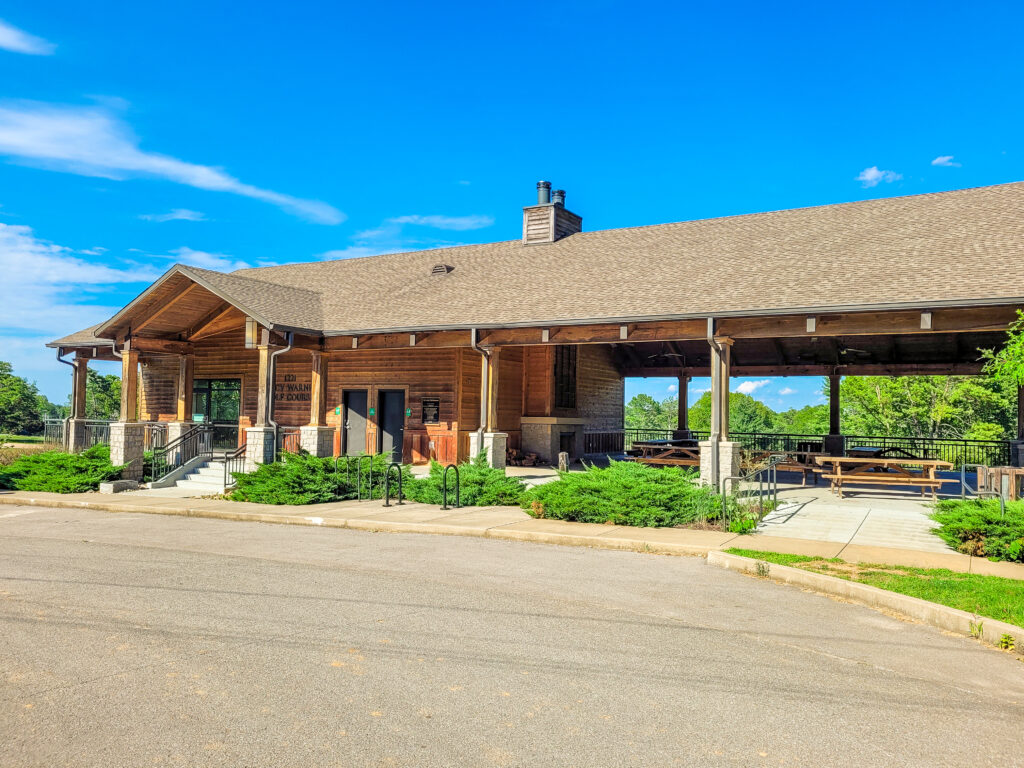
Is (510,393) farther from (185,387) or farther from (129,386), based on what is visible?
(129,386)

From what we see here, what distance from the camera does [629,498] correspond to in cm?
1290

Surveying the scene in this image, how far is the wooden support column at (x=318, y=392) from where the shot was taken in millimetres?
20109

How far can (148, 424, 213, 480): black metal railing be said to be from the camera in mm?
20141

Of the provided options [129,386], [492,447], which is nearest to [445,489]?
[492,447]

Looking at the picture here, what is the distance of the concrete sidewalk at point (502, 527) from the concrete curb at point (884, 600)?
0.93m

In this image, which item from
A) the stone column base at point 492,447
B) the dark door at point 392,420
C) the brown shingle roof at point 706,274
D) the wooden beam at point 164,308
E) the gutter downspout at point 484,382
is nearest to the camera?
the brown shingle roof at point 706,274

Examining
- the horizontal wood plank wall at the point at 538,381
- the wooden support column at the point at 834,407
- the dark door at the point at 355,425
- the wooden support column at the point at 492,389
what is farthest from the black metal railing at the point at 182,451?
the wooden support column at the point at 834,407

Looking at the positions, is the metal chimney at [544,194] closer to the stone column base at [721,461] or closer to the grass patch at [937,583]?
the stone column base at [721,461]

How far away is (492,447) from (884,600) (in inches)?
445

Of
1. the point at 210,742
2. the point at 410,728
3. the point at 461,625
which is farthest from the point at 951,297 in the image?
the point at 210,742

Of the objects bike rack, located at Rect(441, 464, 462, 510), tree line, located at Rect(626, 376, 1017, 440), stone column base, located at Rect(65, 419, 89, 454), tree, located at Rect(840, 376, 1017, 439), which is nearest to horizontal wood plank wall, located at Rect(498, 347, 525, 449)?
bike rack, located at Rect(441, 464, 462, 510)

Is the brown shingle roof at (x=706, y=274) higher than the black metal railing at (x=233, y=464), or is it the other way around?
the brown shingle roof at (x=706, y=274)

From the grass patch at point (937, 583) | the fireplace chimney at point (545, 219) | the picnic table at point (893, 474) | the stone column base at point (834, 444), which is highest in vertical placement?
the fireplace chimney at point (545, 219)

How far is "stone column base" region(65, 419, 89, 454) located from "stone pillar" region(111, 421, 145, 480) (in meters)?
6.14
